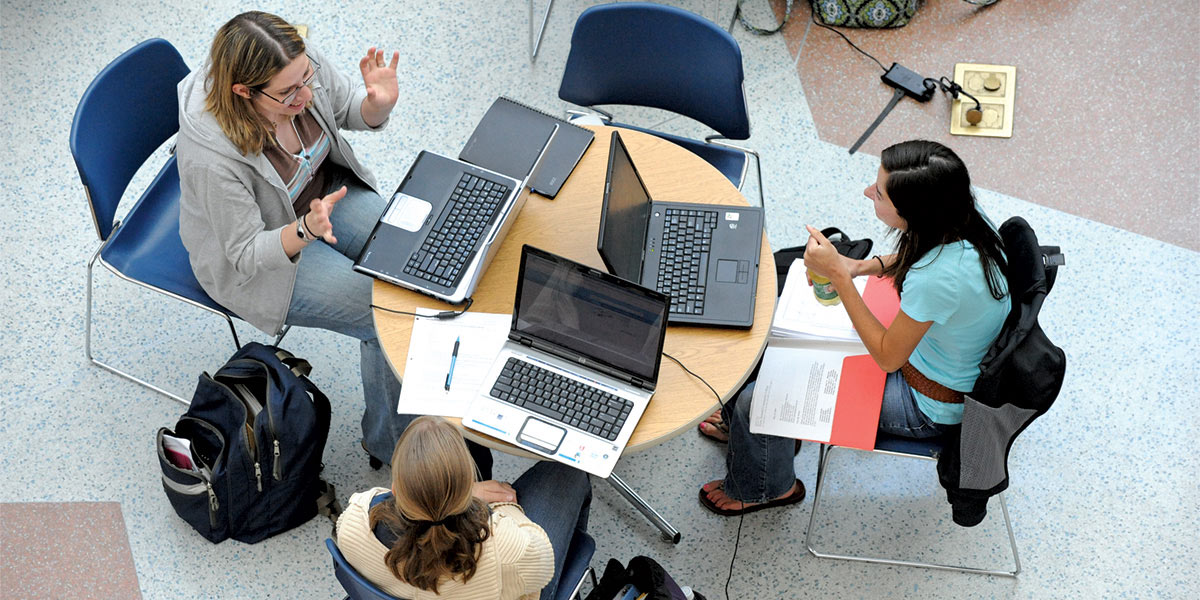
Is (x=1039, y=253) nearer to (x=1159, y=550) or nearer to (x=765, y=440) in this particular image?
(x=765, y=440)

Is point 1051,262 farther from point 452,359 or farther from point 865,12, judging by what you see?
point 865,12

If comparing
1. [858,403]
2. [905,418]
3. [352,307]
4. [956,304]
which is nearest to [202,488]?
[352,307]

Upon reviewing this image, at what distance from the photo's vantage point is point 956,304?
2.14 meters

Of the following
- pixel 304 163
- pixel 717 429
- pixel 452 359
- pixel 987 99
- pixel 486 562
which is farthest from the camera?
pixel 987 99

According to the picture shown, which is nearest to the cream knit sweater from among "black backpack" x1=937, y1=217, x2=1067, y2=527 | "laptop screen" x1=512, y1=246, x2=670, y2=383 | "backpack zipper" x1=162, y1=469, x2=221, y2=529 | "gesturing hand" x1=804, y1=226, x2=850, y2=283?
"laptop screen" x1=512, y1=246, x2=670, y2=383

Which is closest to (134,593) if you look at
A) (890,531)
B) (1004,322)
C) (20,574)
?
(20,574)

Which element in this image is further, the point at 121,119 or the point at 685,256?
the point at 121,119

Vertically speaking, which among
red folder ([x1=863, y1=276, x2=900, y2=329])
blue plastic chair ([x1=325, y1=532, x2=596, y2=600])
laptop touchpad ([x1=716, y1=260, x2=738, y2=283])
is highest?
laptop touchpad ([x1=716, y1=260, x2=738, y2=283])

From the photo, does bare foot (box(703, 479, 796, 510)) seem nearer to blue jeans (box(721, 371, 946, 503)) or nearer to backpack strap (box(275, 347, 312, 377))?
blue jeans (box(721, 371, 946, 503))

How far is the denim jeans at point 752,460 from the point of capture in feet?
8.45

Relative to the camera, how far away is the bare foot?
279 cm

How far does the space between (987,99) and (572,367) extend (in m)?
2.09

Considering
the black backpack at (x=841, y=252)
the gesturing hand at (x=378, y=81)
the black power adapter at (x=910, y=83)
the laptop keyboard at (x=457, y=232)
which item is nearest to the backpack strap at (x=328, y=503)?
the laptop keyboard at (x=457, y=232)

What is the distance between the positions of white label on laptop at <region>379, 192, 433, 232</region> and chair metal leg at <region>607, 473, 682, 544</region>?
2.81ft
